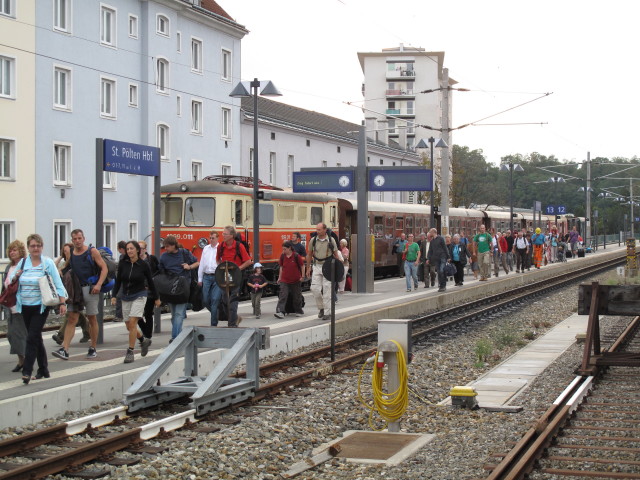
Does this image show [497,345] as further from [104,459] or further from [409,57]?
[409,57]

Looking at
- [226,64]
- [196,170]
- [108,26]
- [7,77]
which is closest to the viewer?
[7,77]

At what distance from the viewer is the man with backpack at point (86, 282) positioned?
13.1 m

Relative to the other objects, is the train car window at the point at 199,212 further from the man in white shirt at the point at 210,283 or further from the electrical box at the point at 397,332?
the electrical box at the point at 397,332

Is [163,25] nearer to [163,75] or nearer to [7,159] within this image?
[163,75]

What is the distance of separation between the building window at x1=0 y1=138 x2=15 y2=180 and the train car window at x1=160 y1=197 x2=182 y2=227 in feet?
35.0

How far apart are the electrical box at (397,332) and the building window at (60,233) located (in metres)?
28.1

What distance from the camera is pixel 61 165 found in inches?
1470

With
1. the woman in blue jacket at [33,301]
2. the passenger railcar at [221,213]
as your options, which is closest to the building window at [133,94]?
the passenger railcar at [221,213]

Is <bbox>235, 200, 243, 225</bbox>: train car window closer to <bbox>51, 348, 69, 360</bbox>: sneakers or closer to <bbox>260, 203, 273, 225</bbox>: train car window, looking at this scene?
<bbox>260, 203, 273, 225</bbox>: train car window

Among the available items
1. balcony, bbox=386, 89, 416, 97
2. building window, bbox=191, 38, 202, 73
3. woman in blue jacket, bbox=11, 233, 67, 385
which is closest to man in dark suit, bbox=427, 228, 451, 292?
woman in blue jacket, bbox=11, 233, 67, 385

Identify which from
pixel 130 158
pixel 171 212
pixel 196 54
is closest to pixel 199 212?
pixel 171 212

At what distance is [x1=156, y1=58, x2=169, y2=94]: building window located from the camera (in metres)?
43.5

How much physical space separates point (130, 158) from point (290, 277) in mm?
4535

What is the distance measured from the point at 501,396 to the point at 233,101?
38749 mm
